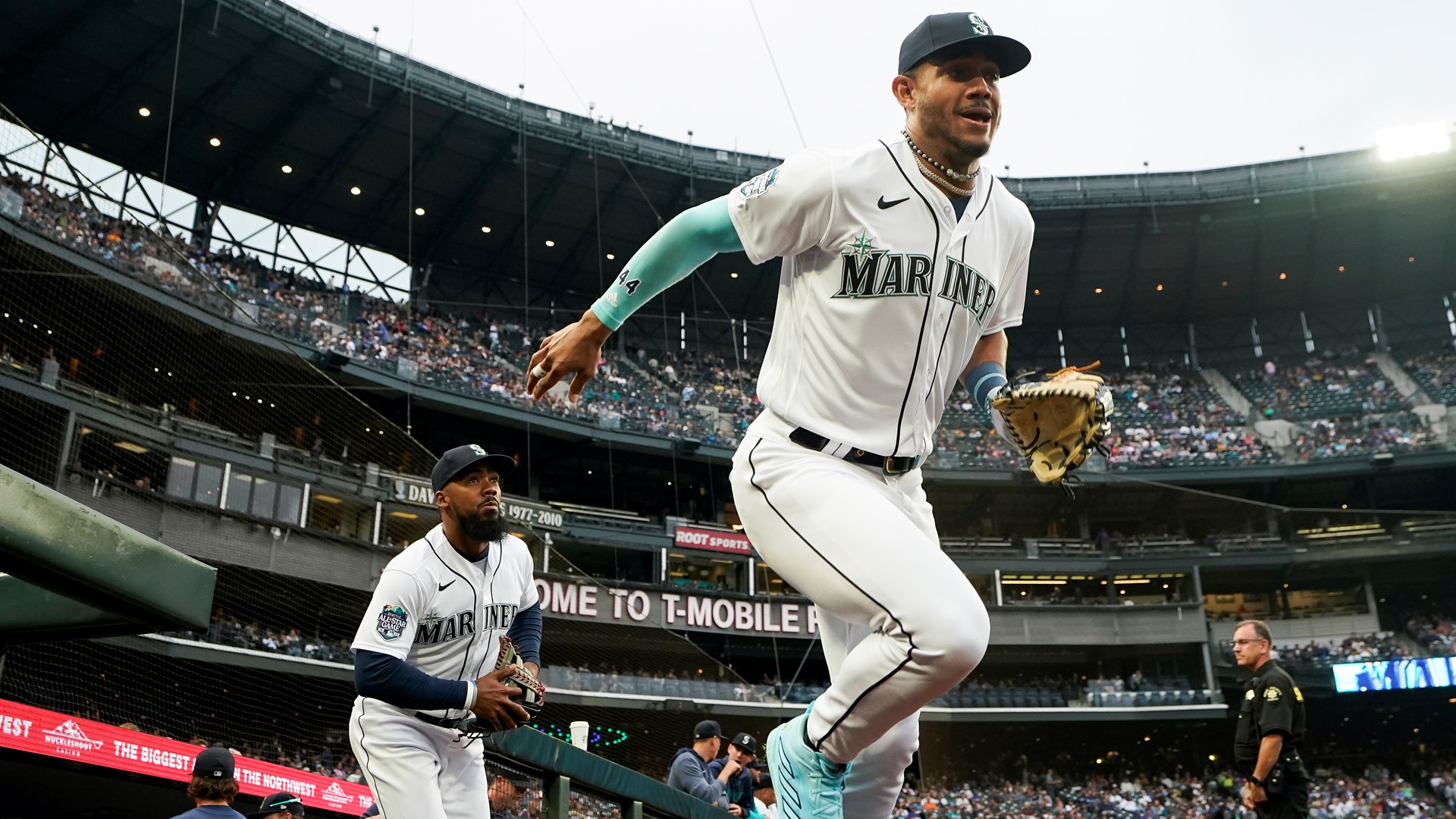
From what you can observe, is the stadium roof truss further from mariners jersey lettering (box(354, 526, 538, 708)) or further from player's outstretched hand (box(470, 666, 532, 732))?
player's outstretched hand (box(470, 666, 532, 732))

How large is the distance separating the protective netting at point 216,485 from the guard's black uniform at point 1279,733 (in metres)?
8.14

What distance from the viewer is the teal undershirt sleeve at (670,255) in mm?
2795

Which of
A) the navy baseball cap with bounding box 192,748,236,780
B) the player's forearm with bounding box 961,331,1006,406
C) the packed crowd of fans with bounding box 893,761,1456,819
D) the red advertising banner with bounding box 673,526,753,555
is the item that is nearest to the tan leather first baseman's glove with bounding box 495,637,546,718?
the player's forearm with bounding box 961,331,1006,406

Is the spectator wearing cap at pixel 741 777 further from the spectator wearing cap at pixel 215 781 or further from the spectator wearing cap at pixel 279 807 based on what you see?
the spectator wearing cap at pixel 215 781

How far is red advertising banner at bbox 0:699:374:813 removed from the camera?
13.1 m

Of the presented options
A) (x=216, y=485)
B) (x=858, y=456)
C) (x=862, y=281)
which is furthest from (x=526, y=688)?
(x=216, y=485)

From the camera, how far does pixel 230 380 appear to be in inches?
632

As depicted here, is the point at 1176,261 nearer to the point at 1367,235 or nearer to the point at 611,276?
the point at 1367,235

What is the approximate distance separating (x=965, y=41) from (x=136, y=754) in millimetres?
15519

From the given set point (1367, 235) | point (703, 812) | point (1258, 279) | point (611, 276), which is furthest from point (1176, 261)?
point (703, 812)

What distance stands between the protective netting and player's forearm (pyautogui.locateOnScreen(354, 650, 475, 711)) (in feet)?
31.5

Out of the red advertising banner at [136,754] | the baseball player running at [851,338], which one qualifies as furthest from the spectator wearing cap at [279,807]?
the red advertising banner at [136,754]

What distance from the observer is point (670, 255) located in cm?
281

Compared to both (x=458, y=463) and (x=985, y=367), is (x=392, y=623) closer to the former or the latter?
(x=458, y=463)
